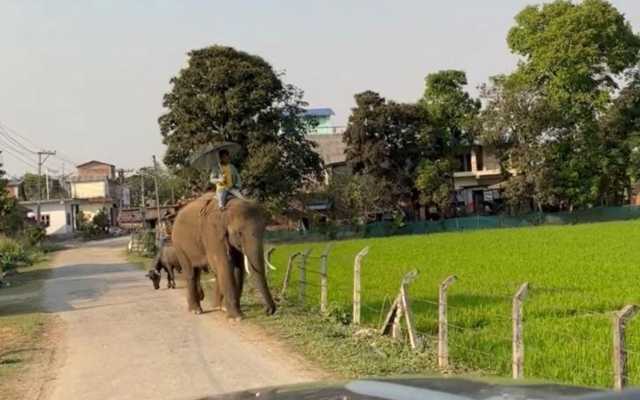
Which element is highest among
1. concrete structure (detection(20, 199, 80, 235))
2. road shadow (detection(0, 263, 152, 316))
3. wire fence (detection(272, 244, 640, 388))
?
concrete structure (detection(20, 199, 80, 235))

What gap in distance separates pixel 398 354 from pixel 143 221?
40.9 m

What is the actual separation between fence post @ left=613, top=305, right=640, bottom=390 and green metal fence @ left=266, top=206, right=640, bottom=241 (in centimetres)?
4543

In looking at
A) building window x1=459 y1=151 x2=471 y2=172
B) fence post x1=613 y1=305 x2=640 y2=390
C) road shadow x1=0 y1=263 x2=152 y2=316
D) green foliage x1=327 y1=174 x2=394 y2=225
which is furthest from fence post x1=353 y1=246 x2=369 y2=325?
building window x1=459 y1=151 x2=471 y2=172

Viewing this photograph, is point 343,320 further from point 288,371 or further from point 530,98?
point 530,98

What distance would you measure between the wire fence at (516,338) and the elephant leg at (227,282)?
1.52m

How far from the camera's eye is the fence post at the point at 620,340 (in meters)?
6.08

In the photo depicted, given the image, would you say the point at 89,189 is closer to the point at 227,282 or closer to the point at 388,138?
the point at 388,138

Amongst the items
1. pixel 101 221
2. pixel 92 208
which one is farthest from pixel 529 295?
pixel 92 208

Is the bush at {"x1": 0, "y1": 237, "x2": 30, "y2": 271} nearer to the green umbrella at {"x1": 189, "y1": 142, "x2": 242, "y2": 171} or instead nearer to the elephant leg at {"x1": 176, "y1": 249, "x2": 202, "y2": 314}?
the elephant leg at {"x1": 176, "y1": 249, "x2": 202, "y2": 314}

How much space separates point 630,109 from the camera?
184 ft

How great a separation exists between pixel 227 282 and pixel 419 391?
1133cm

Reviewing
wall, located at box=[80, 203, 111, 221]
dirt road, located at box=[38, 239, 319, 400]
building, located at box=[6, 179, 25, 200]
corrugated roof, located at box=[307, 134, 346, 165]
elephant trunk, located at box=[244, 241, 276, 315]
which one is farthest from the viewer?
building, located at box=[6, 179, 25, 200]

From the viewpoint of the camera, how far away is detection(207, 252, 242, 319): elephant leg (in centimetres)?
1352

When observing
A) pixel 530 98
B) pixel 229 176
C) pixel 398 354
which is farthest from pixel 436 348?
pixel 530 98
